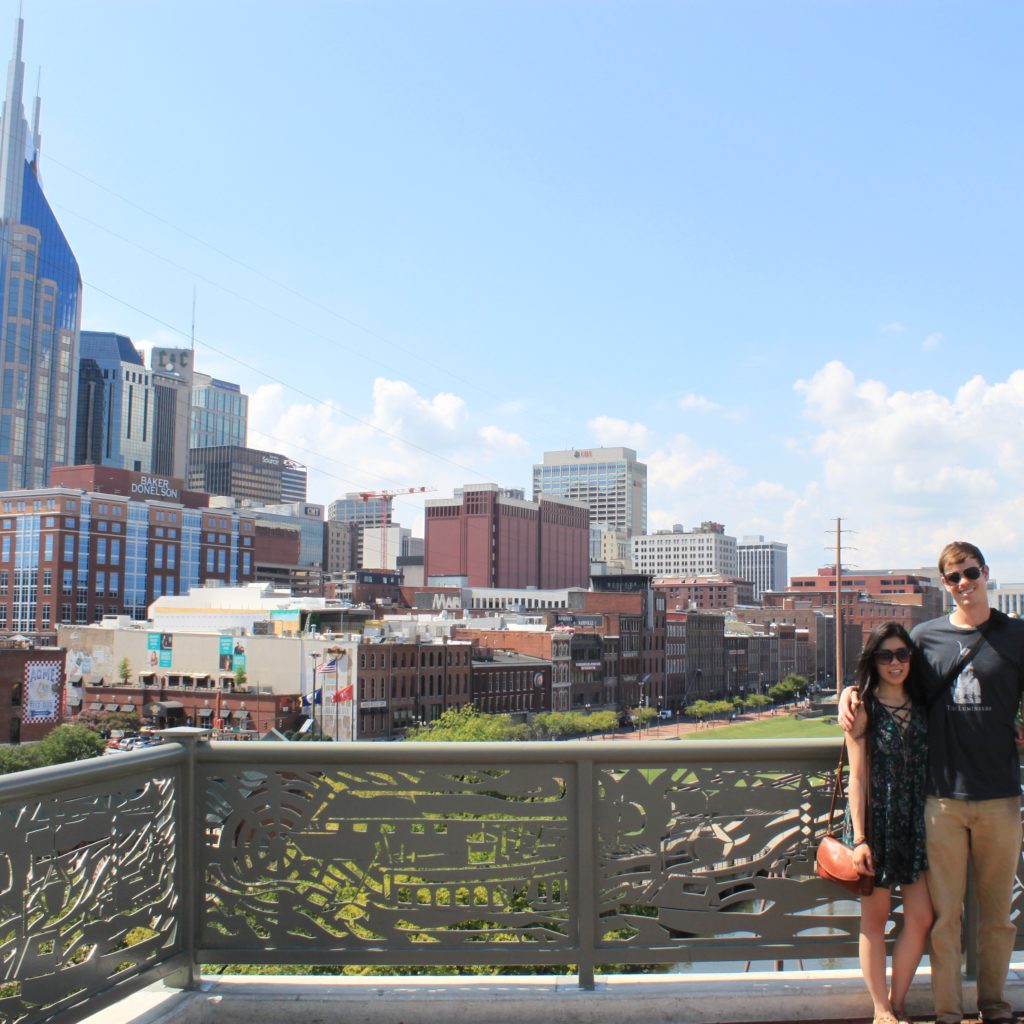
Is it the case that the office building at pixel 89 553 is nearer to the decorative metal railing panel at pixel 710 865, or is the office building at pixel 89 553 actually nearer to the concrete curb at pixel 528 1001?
the concrete curb at pixel 528 1001

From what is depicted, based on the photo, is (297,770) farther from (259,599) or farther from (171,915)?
(259,599)

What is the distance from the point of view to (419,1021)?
4.62 meters

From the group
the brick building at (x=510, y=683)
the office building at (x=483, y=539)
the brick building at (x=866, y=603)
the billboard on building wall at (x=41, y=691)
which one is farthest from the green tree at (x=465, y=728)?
the office building at (x=483, y=539)

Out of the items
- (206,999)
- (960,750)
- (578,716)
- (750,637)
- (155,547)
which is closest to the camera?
(960,750)

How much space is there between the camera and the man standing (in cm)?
439

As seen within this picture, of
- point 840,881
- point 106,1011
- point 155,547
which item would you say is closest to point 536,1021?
point 840,881

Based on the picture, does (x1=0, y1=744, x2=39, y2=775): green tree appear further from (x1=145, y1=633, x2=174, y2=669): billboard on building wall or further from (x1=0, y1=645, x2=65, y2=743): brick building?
(x1=145, y1=633, x2=174, y2=669): billboard on building wall

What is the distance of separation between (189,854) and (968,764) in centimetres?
334

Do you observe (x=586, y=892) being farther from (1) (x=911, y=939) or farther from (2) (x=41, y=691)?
(2) (x=41, y=691)

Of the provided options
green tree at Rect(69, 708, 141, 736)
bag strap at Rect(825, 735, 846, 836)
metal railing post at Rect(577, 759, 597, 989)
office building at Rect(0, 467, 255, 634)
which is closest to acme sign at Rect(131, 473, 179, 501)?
office building at Rect(0, 467, 255, 634)

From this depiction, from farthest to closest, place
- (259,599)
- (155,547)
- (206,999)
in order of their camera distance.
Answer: (155,547) < (259,599) < (206,999)

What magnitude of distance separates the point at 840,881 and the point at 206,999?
2.74 metres

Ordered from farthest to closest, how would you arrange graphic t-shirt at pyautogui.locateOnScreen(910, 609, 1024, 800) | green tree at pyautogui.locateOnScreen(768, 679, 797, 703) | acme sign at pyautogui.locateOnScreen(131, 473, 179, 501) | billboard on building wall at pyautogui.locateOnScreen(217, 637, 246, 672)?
1. acme sign at pyautogui.locateOnScreen(131, 473, 179, 501)
2. green tree at pyautogui.locateOnScreen(768, 679, 797, 703)
3. billboard on building wall at pyautogui.locateOnScreen(217, 637, 246, 672)
4. graphic t-shirt at pyautogui.locateOnScreen(910, 609, 1024, 800)

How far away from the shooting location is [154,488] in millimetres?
134000
